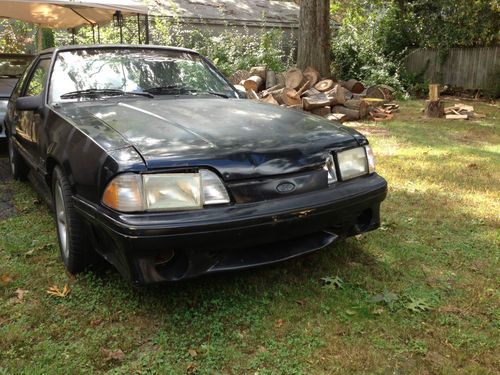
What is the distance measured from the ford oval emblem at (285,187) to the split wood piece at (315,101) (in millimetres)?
6724

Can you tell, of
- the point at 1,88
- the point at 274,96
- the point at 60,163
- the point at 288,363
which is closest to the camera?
the point at 288,363

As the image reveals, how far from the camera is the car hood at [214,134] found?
8.13 feet

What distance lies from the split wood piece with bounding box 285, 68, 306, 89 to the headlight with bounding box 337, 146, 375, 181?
23.4 feet

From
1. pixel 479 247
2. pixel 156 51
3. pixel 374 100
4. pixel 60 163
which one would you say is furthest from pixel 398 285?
pixel 374 100

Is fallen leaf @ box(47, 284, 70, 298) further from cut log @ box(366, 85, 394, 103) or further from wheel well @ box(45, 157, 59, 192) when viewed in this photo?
cut log @ box(366, 85, 394, 103)

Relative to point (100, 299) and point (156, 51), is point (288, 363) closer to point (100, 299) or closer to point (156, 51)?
point (100, 299)

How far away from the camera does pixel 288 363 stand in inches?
89.0

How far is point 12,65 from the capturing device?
7531mm

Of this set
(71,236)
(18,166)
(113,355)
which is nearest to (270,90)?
(18,166)

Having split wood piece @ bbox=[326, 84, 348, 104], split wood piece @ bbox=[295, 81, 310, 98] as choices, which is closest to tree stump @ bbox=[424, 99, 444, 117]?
split wood piece @ bbox=[326, 84, 348, 104]

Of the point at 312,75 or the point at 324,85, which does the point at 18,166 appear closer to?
the point at 324,85

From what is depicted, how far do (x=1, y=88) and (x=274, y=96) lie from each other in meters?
5.06

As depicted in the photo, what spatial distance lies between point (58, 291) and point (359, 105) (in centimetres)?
762

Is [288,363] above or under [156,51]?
under
